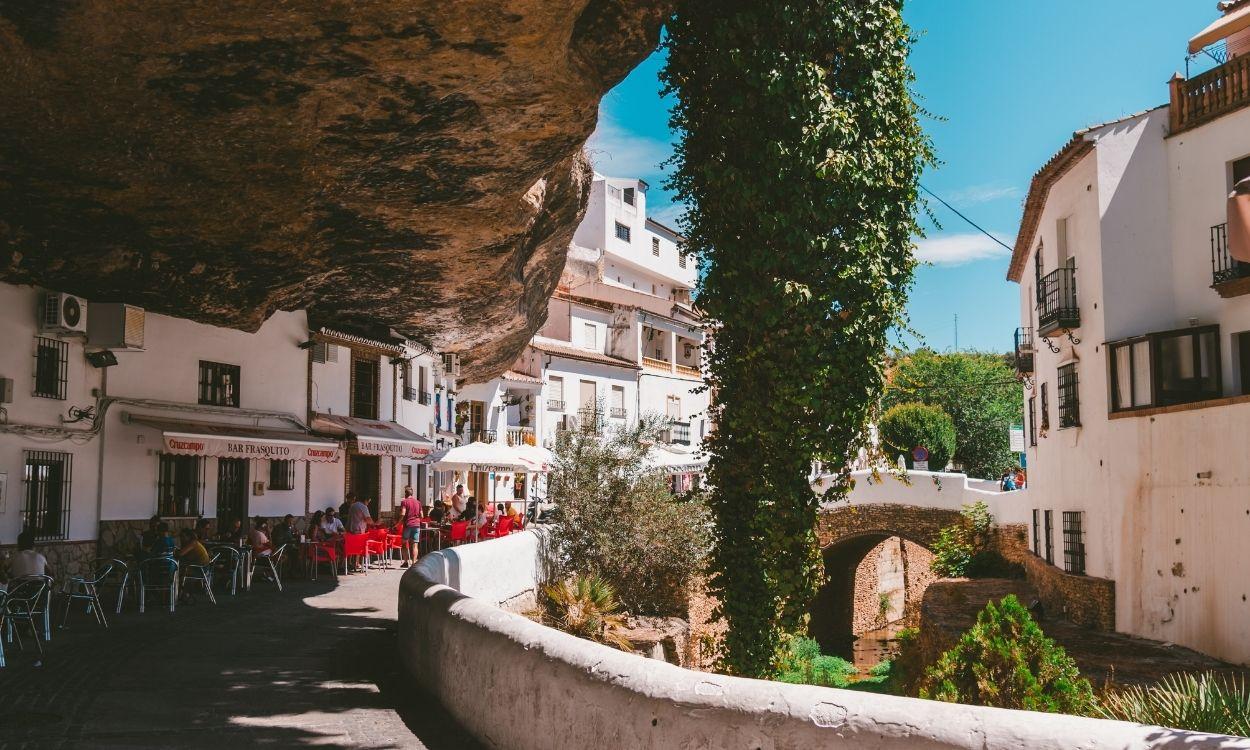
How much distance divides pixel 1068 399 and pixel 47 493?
21303 millimetres

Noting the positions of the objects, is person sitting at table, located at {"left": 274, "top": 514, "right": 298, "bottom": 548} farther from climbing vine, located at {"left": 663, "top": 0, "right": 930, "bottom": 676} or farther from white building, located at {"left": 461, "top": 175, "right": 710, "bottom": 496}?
white building, located at {"left": 461, "top": 175, "right": 710, "bottom": 496}

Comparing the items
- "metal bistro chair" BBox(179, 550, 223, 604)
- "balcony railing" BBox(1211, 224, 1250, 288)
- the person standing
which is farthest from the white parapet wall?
"metal bistro chair" BBox(179, 550, 223, 604)

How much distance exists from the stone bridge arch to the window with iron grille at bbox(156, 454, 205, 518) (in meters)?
18.4

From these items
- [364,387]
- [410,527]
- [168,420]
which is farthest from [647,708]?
[364,387]

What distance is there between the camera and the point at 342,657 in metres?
10.8

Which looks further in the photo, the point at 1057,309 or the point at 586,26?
the point at 1057,309

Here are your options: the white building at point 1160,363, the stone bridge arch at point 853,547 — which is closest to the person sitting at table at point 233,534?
the white building at point 1160,363

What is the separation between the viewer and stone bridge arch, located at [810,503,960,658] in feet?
114

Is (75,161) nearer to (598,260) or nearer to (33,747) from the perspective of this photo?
(33,747)

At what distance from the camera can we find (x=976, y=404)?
2534 inches

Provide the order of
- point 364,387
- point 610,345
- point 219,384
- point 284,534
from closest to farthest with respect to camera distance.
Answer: point 219,384 < point 284,534 < point 364,387 < point 610,345

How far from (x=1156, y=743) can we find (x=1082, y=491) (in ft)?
Result: 69.7

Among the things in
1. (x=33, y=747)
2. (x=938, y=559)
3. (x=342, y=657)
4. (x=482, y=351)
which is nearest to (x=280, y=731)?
(x=33, y=747)

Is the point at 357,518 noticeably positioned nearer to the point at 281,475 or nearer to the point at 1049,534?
the point at 281,475
